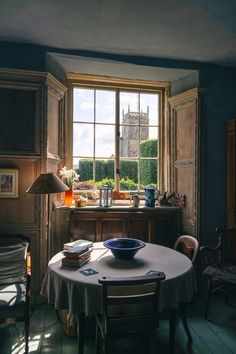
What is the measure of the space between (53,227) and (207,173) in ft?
7.16

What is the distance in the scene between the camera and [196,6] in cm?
247

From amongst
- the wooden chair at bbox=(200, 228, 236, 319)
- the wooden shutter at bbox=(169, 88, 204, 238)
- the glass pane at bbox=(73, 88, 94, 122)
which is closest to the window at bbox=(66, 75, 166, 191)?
the glass pane at bbox=(73, 88, 94, 122)

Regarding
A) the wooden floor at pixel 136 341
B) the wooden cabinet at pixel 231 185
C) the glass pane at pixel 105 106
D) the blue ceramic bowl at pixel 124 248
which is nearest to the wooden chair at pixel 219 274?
the wooden floor at pixel 136 341

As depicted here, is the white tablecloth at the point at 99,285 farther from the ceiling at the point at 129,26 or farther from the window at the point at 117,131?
the ceiling at the point at 129,26

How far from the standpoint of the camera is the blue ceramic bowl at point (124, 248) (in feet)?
7.82

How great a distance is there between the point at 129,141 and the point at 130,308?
2.63m

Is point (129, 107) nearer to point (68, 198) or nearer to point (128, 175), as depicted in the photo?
point (128, 175)

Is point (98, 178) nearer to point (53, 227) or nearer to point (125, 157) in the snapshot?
point (125, 157)

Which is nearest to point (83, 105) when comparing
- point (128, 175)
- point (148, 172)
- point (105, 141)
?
point (105, 141)

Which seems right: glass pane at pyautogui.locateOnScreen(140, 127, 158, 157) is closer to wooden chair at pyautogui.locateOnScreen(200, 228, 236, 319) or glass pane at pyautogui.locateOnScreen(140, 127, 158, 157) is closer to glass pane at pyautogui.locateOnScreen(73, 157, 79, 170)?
glass pane at pyautogui.locateOnScreen(73, 157, 79, 170)

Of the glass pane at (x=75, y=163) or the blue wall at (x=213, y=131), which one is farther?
the glass pane at (x=75, y=163)

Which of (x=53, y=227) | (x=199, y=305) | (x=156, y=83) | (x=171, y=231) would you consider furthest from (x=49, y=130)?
(x=199, y=305)

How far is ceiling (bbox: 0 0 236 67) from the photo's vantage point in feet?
8.15

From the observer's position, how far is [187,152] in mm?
3770
